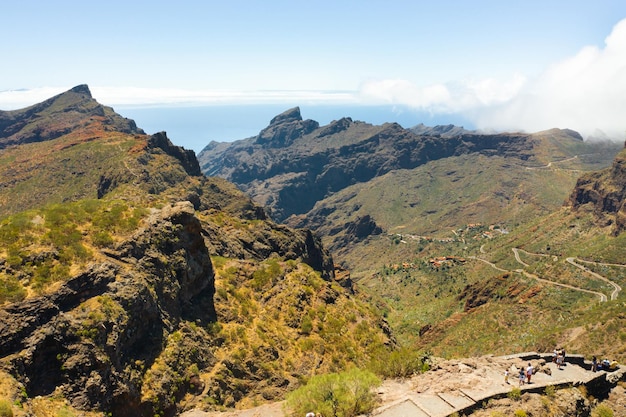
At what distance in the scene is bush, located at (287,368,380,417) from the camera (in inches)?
709

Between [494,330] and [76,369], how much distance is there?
55.4 meters

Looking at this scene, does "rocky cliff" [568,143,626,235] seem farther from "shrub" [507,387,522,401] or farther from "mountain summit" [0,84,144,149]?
"mountain summit" [0,84,144,149]

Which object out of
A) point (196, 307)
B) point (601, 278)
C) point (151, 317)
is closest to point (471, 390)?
point (151, 317)

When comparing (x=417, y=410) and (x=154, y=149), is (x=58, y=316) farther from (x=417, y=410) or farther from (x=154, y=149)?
(x=154, y=149)

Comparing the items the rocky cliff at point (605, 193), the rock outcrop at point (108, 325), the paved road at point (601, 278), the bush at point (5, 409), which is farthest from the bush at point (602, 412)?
the rocky cliff at point (605, 193)

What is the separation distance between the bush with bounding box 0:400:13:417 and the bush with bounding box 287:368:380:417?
37.8ft

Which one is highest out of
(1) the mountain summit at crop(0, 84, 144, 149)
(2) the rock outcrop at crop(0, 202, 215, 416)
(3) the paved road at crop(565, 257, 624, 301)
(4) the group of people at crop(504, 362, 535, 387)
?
(1) the mountain summit at crop(0, 84, 144, 149)

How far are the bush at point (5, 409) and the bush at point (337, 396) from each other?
1151 centimetres

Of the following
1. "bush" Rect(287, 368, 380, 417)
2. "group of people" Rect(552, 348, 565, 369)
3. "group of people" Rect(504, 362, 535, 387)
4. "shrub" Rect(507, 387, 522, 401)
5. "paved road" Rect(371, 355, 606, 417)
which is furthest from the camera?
"group of people" Rect(552, 348, 565, 369)

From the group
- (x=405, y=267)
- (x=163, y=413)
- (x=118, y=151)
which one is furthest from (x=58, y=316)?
(x=405, y=267)

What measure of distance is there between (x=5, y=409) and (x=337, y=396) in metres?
13.4

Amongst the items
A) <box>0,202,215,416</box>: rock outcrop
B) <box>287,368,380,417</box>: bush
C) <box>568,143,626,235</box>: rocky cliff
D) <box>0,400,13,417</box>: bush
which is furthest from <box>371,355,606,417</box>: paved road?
<box>568,143,626,235</box>: rocky cliff

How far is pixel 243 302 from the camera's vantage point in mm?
35062

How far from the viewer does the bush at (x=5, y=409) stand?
13.4 meters
